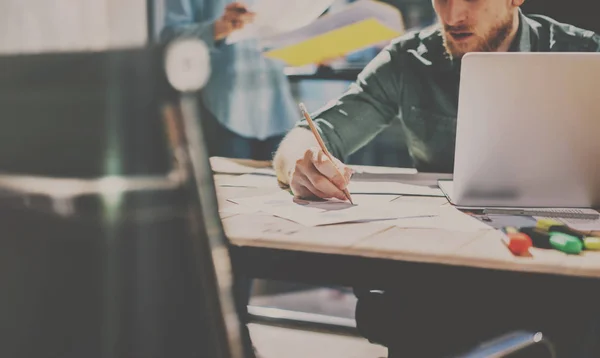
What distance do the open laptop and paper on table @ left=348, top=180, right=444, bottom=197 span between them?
218 millimetres

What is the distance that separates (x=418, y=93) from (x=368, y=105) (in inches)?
6.6

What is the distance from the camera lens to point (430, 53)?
71.8 inches

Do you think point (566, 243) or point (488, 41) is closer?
point (566, 243)

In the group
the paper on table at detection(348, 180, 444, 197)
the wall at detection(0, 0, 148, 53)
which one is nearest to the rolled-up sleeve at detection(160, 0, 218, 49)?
the wall at detection(0, 0, 148, 53)

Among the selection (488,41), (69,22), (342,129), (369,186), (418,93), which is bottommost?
(369,186)

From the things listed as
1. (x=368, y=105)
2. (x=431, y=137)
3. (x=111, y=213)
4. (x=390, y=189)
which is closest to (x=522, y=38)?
(x=431, y=137)

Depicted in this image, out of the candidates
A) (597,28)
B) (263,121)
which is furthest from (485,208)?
(263,121)

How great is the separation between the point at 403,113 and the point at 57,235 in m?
1.54

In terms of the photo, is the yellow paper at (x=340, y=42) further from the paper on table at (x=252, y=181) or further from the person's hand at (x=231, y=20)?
the paper on table at (x=252, y=181)

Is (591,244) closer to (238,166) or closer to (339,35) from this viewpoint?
(238,166)

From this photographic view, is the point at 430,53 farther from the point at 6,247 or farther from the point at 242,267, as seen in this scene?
the point at 6,247

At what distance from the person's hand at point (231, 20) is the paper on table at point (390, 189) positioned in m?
0.96

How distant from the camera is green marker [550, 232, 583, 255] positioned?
83cm

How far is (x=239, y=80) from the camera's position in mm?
2150
